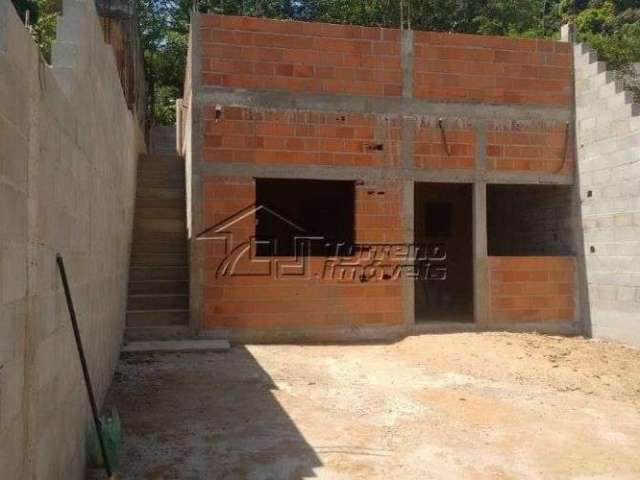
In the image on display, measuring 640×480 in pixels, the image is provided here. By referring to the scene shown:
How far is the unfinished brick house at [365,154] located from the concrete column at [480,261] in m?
0.02

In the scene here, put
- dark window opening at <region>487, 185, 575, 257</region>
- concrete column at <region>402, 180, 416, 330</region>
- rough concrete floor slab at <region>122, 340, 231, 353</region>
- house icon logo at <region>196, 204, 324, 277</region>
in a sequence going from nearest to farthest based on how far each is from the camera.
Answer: rough concrete floor slab at <region>122, 340, 231, 353</region> → house icon logo at <region>196, 204, 324, 277</region> → concrete column at <region>402, 180, 416, 330</region> → dark window opening at <region>487, 185, 575, 257</region>

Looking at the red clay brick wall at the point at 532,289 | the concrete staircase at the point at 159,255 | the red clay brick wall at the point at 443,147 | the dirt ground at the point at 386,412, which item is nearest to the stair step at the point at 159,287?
the concrete staircase at the point at 159,255

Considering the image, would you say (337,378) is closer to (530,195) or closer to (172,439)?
(172,439)

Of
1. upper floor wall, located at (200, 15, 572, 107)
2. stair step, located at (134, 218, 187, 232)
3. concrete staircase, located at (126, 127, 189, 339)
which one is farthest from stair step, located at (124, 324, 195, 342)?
upper floor wall, located at (200, 15, 572, 107)

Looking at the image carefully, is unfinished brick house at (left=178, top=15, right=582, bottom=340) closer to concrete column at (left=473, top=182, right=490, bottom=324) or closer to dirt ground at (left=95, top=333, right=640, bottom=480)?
concrete column at (left=473, top=182, right=490, bottom=324)

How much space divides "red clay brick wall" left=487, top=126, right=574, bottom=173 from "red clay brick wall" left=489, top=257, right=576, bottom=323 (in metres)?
1.42

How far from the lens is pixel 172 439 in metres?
4.36

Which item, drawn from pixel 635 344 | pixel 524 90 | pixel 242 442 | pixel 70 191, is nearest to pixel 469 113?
pixel 524 90

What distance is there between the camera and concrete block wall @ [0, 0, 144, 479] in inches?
76.3

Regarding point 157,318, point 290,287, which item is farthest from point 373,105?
point 157,318

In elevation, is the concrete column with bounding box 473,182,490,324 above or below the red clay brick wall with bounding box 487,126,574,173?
below

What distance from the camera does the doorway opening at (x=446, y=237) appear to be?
1187cm

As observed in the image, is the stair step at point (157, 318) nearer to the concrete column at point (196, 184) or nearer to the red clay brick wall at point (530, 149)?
the concrete column at point (196, 184)

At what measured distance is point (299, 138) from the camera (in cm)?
851
